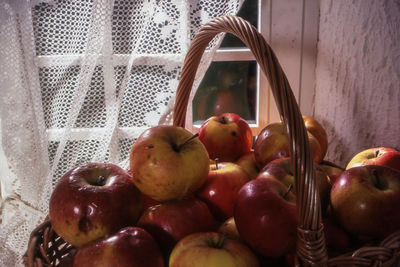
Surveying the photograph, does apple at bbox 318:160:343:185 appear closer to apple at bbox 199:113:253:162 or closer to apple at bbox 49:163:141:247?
apple at bbox 199:113:253:162

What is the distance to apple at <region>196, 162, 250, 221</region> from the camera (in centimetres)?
74

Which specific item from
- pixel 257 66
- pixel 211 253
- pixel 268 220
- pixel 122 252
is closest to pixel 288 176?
pixel 268 220

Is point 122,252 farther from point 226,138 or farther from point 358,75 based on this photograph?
point 358,75

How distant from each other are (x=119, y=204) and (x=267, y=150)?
40cm

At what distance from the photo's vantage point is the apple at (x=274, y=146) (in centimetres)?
82

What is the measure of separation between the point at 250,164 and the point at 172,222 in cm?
33

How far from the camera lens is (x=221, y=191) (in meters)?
0.74

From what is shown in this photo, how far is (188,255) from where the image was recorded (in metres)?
0.53

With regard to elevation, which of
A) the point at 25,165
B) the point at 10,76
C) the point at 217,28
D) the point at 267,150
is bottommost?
the point at 25,165

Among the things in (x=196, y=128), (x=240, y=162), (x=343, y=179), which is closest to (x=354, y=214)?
(x=343, y=179)

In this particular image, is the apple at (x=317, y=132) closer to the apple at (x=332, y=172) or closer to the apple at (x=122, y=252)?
the apple at (x=332, y=172)

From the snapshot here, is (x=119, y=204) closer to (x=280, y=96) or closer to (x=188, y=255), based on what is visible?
(x=188, y=255)

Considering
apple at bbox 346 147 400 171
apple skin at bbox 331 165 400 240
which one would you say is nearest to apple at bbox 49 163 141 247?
apple skin at bbox 331 165 400 240

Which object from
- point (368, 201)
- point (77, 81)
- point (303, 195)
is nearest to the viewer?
point (303, 195)
